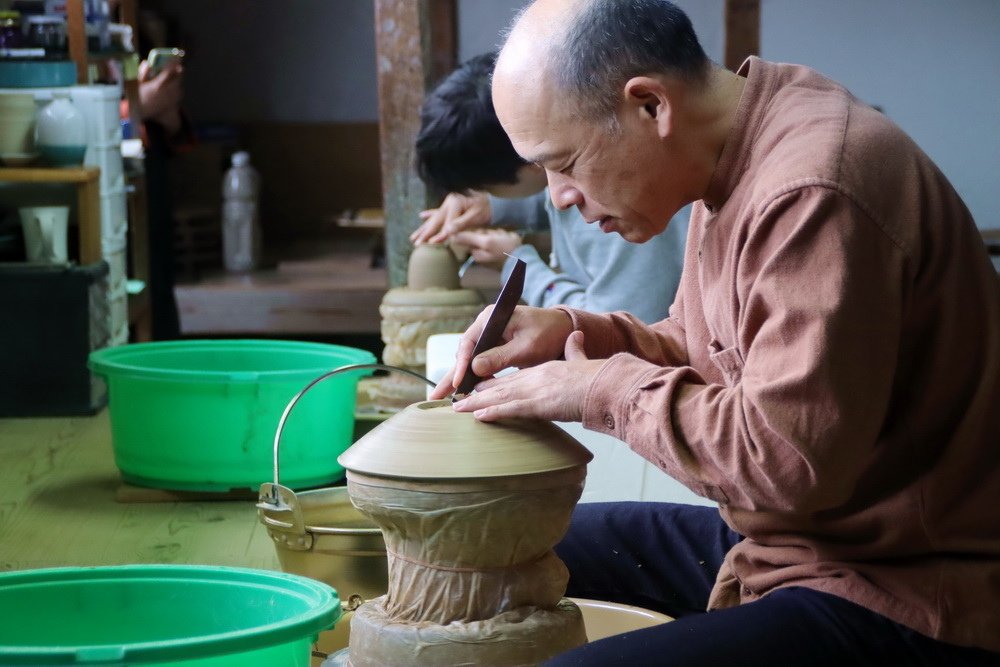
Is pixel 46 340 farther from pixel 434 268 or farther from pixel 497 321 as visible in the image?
pixel 497 321

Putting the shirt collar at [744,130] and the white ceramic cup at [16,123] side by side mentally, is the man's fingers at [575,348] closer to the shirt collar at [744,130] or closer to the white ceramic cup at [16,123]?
the shirt collar at [744,130]

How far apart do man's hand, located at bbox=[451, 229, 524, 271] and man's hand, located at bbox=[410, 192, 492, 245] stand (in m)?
0.05

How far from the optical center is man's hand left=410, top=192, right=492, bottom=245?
4.65 meters

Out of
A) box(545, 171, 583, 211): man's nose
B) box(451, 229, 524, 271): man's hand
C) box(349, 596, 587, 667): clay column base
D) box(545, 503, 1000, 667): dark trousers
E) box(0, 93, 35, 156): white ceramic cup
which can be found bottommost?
box(349, 596, 587, 667): clay column base

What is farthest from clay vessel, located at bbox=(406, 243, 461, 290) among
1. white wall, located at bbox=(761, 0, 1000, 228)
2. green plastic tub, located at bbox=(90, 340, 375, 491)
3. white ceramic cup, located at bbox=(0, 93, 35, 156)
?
white wall, located at bbox=(761, 0, 1000, 228)

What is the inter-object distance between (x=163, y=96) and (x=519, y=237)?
313 cm

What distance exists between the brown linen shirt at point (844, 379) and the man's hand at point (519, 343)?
0.37 meters

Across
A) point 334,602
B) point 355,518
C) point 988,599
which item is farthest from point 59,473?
point 988,599

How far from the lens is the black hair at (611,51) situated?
1953 mm

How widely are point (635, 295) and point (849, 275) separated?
6.45ft

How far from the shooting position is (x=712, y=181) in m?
2.07

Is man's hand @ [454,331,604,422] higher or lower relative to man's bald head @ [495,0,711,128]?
lower

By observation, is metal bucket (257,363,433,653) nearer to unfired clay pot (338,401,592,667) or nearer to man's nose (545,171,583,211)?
unfired clay pot (338,401,592,667)

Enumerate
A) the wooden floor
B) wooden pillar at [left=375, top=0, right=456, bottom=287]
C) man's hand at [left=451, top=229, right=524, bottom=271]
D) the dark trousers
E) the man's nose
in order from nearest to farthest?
the dark trousers < the man's nose < the wooden floor < man's hand at [left=451, top=229, right=524, bottom=271] < wooden pillar at [left=375, top=0, right=456, bottom=287]
